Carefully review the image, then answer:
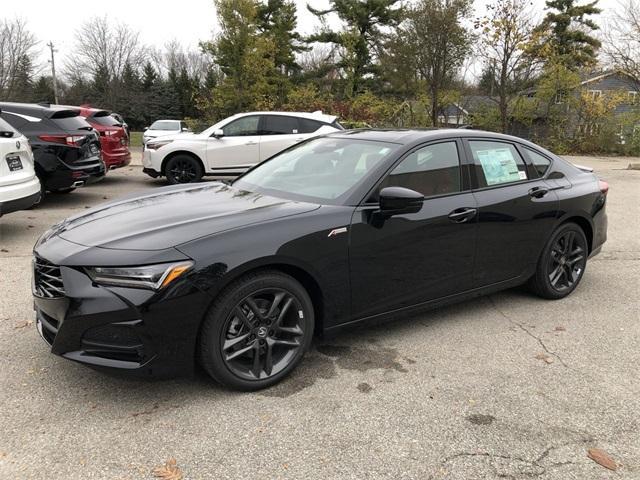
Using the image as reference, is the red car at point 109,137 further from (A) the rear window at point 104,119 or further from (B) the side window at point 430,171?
(B) the side window at point 430,171

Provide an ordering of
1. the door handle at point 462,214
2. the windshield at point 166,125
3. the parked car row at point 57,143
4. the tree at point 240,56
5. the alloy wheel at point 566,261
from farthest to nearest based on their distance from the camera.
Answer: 1. the windshield at point 166,125
2. the tree at point 240,56
3. the parked car row at point 57,143
4. the alloy wheel at point 566,261
5. the door handle at point 462,214

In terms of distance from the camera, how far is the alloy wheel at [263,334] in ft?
9.82

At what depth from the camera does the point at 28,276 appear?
5.09m

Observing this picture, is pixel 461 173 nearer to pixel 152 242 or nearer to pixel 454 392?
pixel 454 392

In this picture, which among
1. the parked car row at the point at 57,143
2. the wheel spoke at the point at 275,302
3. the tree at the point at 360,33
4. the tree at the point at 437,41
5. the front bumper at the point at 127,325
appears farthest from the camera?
the tree at the point at 360,33

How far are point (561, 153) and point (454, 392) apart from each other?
23.0 metres

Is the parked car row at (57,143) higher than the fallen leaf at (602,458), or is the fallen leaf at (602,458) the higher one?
the parked car row at (57,143)

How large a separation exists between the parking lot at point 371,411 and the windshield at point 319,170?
1.10 m


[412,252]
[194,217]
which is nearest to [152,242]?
[194,217]

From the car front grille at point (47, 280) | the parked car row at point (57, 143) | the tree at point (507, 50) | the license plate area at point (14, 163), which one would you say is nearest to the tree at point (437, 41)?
the tree at point (507, 50)

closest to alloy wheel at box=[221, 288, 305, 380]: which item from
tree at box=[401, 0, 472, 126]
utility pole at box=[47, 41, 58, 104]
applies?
tree at box=[401, 0, 472, 126]

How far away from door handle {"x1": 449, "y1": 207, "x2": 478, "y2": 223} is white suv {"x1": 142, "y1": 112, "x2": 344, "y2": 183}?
7.15 meters

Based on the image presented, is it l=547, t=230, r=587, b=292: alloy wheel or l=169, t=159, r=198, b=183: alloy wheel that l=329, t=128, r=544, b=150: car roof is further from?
l=169, t=159, r=198, b=183: alloy wheel

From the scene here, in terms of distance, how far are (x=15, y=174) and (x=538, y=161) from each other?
562 cm
